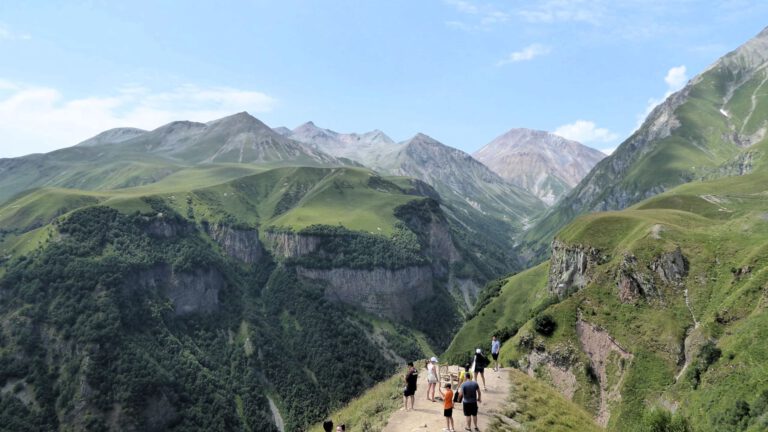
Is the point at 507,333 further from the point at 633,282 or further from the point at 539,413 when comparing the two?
the point at 539,413

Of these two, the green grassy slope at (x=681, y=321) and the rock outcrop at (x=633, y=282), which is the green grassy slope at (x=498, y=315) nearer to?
the green grassy slope at (x=681, y=321)

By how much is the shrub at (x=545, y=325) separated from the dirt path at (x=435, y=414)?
76795 mm

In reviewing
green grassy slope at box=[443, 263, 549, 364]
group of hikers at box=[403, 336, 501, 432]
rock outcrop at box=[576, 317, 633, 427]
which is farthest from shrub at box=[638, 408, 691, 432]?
green grassy slope at box=[443, 263, 549, 364]

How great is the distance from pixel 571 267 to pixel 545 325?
37.5m

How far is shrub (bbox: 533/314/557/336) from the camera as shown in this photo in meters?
118

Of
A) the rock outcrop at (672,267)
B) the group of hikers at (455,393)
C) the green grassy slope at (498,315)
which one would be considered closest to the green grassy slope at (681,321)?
the rock outcrop at (672,267)

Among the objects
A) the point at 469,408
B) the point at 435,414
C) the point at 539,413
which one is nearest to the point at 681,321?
the point at 539,413

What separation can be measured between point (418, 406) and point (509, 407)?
8.05 metres

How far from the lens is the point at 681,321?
101m

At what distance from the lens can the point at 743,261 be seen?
333ft

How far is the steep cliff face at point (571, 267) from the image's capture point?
456 feet

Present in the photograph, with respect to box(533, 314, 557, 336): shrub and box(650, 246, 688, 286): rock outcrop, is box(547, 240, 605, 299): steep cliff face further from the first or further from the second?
box(533, 314, 557, 336): shrub

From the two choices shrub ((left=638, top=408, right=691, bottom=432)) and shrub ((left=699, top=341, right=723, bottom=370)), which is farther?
shrub ((left=699, top=341, right=723, bottom=370))

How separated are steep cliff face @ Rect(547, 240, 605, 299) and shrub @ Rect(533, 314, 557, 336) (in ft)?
79.2
